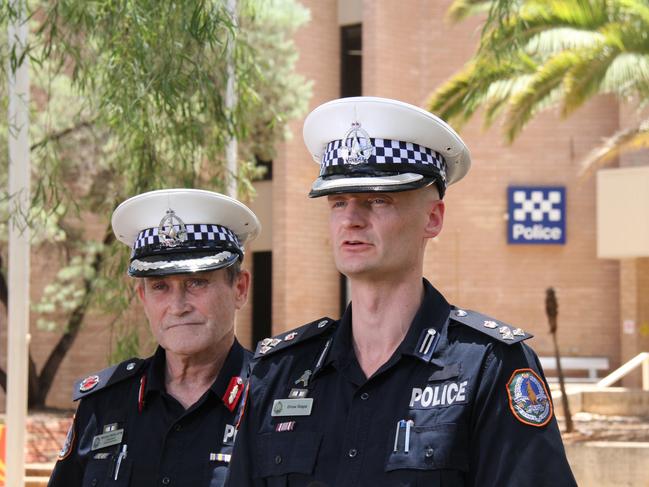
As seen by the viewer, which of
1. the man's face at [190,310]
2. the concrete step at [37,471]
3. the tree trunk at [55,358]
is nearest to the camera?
the man's face at [190,310]

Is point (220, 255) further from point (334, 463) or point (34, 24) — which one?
point (34, 24)

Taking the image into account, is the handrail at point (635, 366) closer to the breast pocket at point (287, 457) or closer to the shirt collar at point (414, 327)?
the shirt collar at point (414, 327)

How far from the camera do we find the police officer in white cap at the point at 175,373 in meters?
3.66

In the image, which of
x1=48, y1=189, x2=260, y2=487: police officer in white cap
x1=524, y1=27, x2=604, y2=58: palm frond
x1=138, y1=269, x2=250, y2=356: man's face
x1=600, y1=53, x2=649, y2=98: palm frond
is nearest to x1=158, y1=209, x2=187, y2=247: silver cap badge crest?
x1=48, y1=189, x2=260, y2=487: police officer in white cap

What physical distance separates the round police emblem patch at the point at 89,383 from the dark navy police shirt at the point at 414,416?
4.08 ft

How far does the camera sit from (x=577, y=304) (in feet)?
74.7

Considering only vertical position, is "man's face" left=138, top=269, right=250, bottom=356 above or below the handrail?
above

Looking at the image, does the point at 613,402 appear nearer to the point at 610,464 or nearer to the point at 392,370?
the point at 610,464

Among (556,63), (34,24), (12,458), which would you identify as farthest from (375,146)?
(34,24)

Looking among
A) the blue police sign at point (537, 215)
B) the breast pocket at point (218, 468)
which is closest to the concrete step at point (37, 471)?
the breast pocket at point (218, 468)

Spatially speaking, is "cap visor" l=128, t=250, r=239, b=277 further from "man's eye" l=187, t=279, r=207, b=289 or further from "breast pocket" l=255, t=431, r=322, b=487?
"breast pocket" l=255, t=431, r=322, b=487

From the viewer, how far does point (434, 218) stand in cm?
279

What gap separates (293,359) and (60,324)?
57.5ft

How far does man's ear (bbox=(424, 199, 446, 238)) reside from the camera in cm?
277
